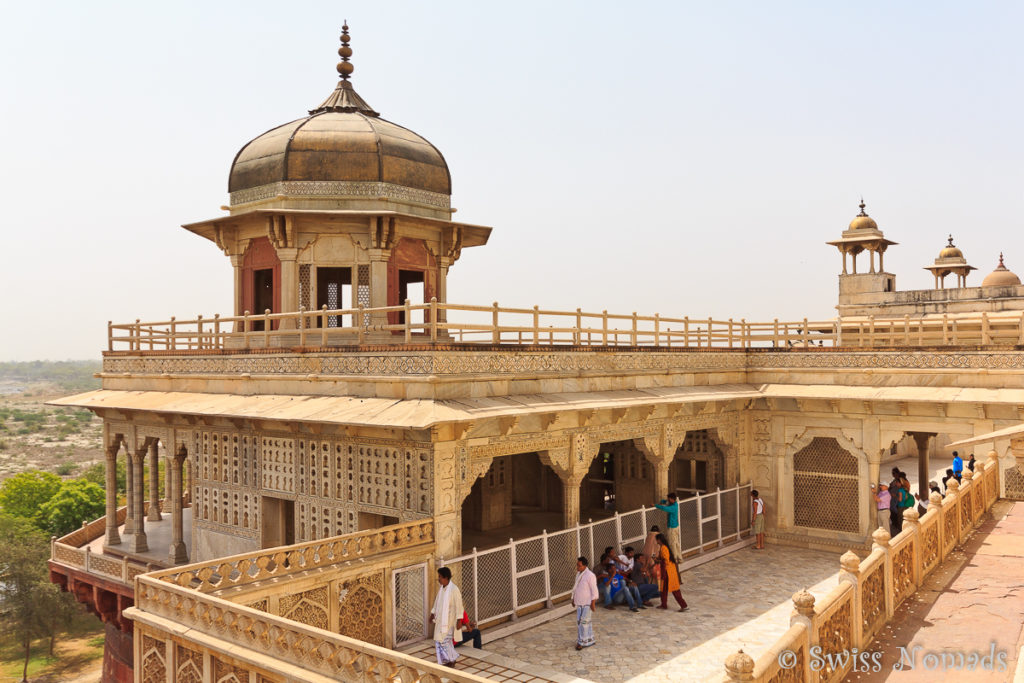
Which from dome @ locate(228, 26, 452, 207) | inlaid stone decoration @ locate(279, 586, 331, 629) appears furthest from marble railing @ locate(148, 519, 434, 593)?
dome @ locate(228, 26, 452, 207)

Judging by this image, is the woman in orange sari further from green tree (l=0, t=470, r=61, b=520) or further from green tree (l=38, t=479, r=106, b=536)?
green tree (l=0, t=470, r=61, b=520)

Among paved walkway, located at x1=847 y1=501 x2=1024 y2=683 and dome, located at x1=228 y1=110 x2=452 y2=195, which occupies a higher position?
dome, located at x1=228 y1=110 x2=452 y2=195

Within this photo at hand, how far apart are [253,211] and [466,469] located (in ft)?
25.3

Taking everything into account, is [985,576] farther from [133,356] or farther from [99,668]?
[99,668]

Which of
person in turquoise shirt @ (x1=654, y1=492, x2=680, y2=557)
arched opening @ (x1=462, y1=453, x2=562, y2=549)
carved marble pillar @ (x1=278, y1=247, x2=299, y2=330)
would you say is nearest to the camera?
person in turquoise shirt @ (x1=654, y1=492, x2=680, y2=557)

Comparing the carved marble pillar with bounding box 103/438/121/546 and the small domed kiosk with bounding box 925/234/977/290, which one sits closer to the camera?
the carved marble pillar with bounding box 103/438/121/546

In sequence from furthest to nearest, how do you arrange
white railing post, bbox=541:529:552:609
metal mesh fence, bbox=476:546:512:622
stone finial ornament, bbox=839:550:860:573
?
white railing post, bbox=541:529:552:609, metal mesh fence, bbox=476:546:512:622, stone finial ornament, bbox=839:550:860:573

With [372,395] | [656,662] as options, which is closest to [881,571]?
[656,662]

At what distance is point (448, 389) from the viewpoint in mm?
10523

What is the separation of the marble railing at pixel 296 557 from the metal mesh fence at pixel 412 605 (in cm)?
41

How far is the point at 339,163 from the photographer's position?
15.8 meters

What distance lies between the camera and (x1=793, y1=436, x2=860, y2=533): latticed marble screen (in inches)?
625

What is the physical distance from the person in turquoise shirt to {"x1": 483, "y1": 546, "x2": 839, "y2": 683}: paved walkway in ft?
1.76

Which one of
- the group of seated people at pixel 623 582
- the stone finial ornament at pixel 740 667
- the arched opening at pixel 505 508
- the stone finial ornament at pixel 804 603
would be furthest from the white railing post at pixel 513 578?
the stone finial ornament at pixel 740 667
